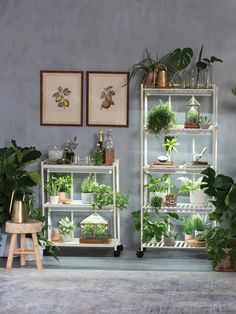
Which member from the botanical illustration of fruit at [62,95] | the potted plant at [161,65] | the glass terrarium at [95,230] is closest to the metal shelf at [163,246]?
the glass terrarium at [95,230]

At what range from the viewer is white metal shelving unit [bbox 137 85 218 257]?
29.5 feet

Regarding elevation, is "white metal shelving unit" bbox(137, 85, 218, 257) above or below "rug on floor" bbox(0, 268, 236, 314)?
above

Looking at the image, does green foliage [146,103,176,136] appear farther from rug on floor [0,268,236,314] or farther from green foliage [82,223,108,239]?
rug on floor [0,268,236,314]

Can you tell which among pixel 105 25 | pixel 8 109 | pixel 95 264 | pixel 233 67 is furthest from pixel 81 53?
pixel 95 264

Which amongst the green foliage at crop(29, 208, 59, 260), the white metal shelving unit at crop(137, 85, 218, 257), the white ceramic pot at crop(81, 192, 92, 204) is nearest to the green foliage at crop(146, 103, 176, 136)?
the white metal shelving unit at crop(137, 85, 218, 257)

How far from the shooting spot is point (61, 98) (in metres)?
9.47

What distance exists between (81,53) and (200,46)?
1.37m

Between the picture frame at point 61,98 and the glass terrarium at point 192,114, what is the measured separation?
127 cm

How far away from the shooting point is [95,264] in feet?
28.2

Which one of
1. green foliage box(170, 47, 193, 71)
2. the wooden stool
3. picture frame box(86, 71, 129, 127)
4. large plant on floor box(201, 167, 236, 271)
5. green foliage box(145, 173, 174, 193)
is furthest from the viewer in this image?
picture frame box(86, 71, 129, 127)

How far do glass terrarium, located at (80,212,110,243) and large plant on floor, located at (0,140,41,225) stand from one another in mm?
728

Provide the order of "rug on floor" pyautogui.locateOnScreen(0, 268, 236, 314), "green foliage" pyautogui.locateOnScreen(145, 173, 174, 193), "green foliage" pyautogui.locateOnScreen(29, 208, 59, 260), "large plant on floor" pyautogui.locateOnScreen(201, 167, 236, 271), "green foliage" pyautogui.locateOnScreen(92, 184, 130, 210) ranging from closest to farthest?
"rug on floor" pyautogui.locateOnScreen(0, 268, 236, 314) < "large plant on floor" pyautogui.locateOnScreen(201, 167, 236, 271) < "green foliage" pyautogui.locateOnScreen(29, 208, 59, 260) < "green foliage" pyautogui.locateOnScreen(92, 184, 130, 210) < "green foliage" pyautogui.locateOnScreen(145, 173, 174, 193)

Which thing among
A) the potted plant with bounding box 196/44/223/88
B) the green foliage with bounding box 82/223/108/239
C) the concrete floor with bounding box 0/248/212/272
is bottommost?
the concrete floor with bounding box 0/248/212/272

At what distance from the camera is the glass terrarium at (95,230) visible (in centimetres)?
Answer: 902
